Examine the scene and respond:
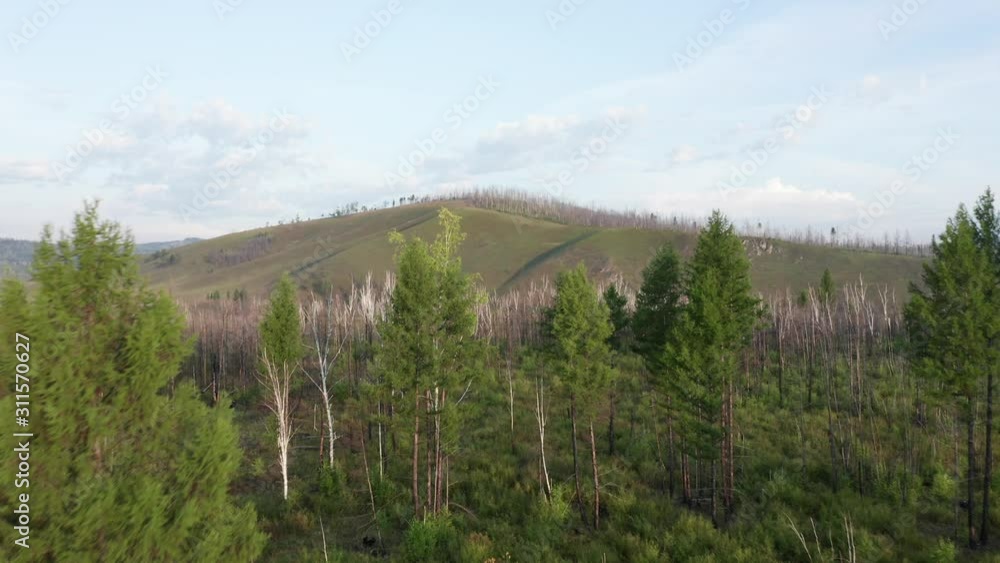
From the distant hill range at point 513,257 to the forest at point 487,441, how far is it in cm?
6697

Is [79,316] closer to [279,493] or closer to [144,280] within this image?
[144,280]

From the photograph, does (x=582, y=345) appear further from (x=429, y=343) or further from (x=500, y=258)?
(x=500, y=258)

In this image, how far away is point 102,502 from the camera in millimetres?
6066

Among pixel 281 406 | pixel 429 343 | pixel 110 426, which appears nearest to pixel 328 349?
pixel 281 406

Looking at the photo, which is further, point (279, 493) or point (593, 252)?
point (593, 252)

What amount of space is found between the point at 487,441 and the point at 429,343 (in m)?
11.8

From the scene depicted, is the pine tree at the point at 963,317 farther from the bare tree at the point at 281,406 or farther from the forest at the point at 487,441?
the bare tree at the point at 281,406

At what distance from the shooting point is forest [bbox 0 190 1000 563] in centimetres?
637

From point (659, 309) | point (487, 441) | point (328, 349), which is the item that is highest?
point (659, 309)

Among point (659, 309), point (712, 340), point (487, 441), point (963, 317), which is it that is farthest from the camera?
point (487, 441)

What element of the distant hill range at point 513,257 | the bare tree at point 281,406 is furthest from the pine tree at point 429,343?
the distant hill range at point 513,257

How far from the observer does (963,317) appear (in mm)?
16438

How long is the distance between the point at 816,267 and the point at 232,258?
18994cm

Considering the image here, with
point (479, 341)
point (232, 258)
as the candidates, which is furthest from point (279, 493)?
point (232, 258)
